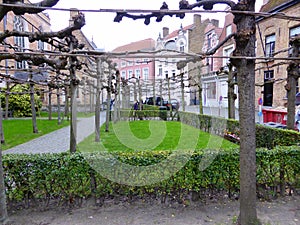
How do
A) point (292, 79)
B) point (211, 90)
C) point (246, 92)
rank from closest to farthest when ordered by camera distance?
point (246, 92) → point (292, 79) → point (211, 90)

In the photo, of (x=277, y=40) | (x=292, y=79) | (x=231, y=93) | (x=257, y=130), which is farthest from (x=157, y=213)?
(x=277, y=40)

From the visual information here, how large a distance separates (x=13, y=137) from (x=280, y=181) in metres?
9.96

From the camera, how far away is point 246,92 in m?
2.44

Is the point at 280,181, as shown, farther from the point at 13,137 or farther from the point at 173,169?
the point at 13,137

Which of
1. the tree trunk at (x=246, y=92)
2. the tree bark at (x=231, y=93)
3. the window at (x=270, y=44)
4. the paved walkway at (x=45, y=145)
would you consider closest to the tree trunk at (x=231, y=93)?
the tree bark at (x=231, y=93)

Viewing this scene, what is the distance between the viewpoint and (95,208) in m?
3.26

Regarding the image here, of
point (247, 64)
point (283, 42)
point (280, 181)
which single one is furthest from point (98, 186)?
point (283, 42)

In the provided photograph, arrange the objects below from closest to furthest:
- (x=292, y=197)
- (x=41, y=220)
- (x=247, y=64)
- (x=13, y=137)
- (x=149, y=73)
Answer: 1. (x=247, y=64)
2. (x=41, y=220)
3. (x=292, y=197)
4. (x=13, y=137)
5. (x=149, y=73)

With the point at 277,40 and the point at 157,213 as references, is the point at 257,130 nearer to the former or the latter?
the point at 157,213

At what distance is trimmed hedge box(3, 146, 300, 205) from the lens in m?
3.17

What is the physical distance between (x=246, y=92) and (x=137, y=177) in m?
1.91

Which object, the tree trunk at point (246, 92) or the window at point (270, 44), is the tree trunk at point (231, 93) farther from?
the window at point (270, 44)

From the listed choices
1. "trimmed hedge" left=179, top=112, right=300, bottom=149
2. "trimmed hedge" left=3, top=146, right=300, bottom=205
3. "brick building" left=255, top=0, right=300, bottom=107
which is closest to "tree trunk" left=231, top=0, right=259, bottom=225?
"trimmed hedge" left=3, top=146, right=300, bottom=205

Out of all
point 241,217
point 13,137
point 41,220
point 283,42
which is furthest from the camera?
point 283,42
